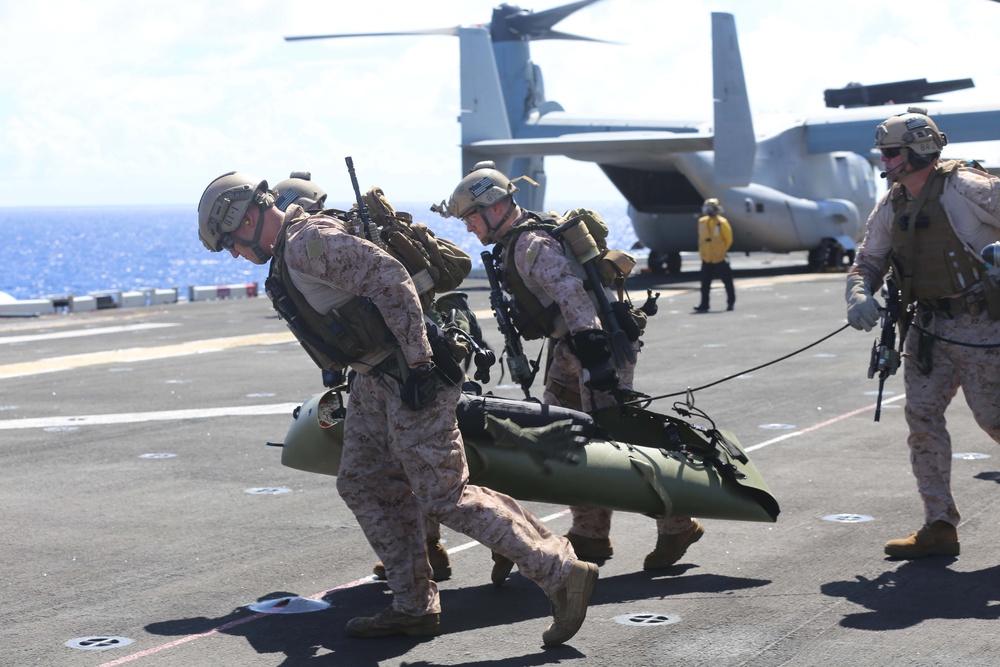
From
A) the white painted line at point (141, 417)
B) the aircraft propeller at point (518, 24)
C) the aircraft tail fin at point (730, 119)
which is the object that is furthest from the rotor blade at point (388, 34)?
the white painted line at point (141, 417)

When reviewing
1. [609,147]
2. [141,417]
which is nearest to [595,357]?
[141,417]

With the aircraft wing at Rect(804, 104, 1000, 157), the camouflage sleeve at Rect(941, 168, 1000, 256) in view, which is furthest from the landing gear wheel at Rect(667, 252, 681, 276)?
the camouflage sleeve at Rect(941, 168, 1000, 256)

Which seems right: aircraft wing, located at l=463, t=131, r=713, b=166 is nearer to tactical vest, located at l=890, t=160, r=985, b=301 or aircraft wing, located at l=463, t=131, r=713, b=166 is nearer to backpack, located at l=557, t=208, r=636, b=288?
tactical vest, located at l=890, t=160, r=985, b=301

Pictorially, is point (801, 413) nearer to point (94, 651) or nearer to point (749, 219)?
point (94, 651)

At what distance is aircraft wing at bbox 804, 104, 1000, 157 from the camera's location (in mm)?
32125

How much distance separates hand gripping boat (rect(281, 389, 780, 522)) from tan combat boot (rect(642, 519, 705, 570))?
0.54ft

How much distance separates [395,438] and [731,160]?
84.3 feet

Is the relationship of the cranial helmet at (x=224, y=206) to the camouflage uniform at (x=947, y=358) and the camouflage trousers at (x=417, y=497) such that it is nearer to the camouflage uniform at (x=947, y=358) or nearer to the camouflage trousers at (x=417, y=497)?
the camouflage trousers at (x=417, y=497)

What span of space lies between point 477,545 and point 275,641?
184 centimetres

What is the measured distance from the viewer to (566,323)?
6.15 meters

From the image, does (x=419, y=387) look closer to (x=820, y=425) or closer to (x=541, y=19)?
(x=820, y=425)

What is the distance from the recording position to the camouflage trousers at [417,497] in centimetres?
502

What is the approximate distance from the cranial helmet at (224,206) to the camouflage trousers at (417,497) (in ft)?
2.77

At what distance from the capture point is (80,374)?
15.2 m
